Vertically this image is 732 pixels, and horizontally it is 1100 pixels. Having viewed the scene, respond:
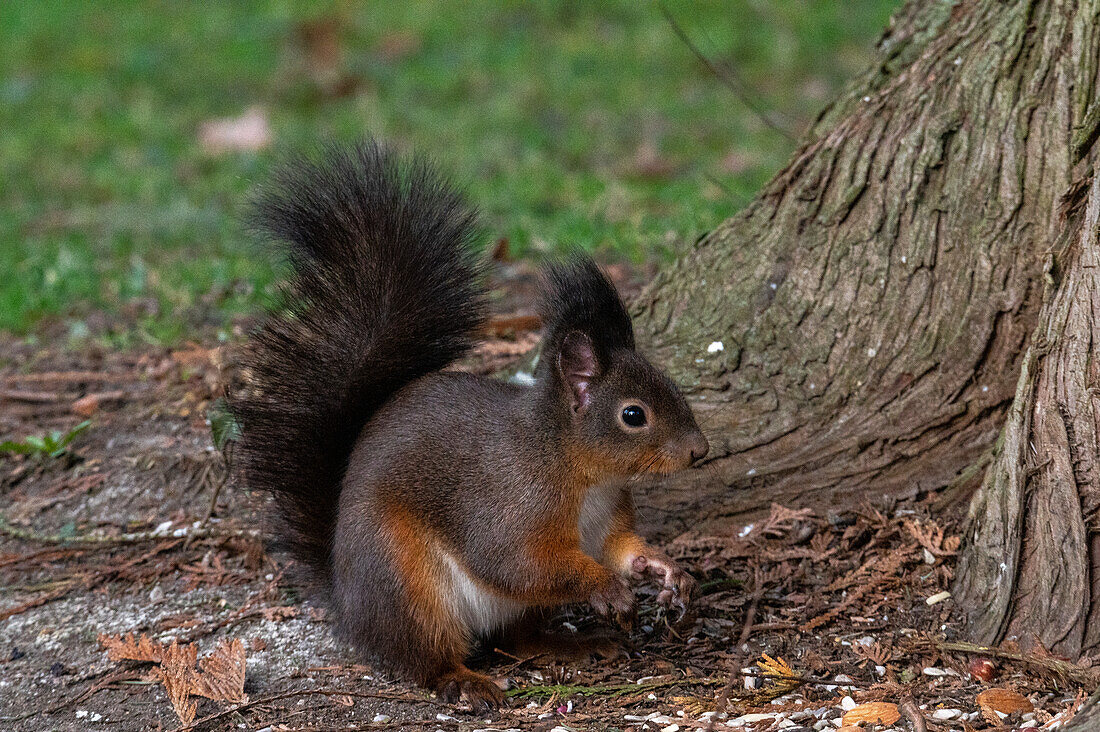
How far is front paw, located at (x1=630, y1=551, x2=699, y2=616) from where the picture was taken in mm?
2561

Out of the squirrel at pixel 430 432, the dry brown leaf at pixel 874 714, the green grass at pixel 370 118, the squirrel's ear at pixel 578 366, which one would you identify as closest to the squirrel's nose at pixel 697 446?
the squirrel at pixel 430 432

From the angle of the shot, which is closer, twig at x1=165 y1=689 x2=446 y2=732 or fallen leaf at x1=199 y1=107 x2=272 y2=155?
twig at x1=165 y1=689 x2=446 y2=732

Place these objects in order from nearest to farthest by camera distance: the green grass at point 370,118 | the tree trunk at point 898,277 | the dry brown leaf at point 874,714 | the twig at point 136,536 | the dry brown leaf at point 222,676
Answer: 1. the dry brown leaf at point 874,714
2. the dry brown leaf at point 222,676
3. the tree trunk at point 898,277
4. the twig at point 136,536
5. the green grass at point 370,118

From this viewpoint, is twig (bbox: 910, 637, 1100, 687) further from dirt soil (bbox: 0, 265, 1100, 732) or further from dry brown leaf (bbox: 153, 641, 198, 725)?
dry brown leaf (bbox: 153, 641, 198, 725)

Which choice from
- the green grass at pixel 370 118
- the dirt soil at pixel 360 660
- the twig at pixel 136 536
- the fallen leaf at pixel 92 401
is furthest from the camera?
the green grass at pixel 370 118

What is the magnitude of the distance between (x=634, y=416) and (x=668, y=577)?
1.16 ft

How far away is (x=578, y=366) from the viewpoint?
254 cm

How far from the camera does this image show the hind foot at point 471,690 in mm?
2549

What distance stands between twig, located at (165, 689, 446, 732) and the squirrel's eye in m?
0.69

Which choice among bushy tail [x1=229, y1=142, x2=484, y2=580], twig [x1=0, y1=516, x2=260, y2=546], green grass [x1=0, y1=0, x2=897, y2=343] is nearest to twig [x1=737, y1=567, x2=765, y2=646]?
bushy tail [x1=229, y1=142, x2=484, y2=580]

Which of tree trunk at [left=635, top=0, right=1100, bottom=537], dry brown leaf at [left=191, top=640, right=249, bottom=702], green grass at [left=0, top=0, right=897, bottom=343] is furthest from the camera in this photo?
green grass at [left=0, top=0, right=897, bottom=343]

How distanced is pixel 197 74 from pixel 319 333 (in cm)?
632

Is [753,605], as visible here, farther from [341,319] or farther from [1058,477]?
[341,319]

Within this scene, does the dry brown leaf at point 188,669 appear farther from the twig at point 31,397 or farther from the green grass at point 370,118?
the green grass at point 370,118
